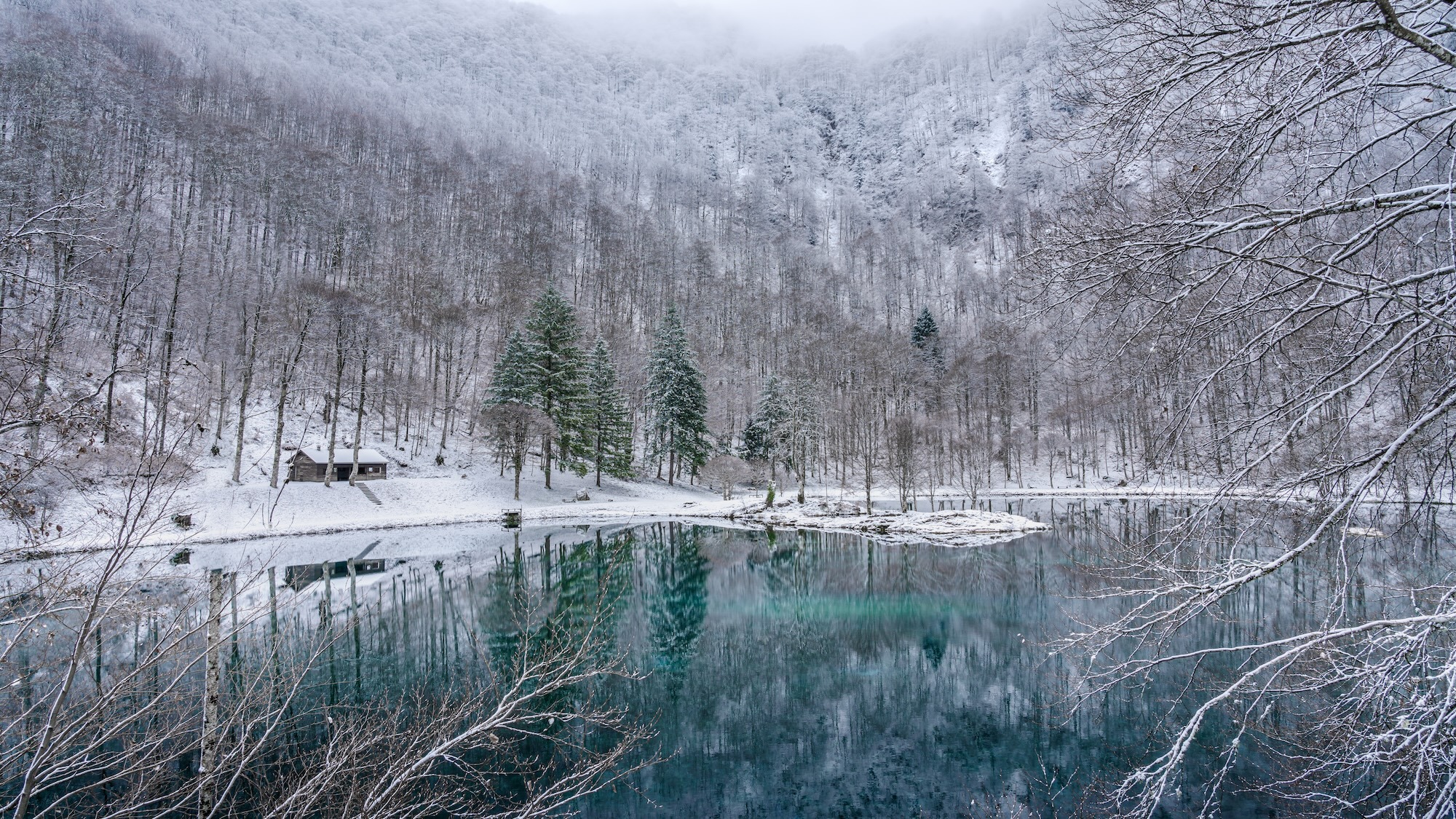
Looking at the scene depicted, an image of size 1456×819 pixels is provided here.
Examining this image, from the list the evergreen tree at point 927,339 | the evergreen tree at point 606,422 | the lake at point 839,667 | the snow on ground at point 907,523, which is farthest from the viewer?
the evergreen tree at point 927,339

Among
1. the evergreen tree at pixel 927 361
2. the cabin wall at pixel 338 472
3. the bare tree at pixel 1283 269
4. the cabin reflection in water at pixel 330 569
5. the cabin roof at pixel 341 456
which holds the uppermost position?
the evergreen tree at pixel 927 361

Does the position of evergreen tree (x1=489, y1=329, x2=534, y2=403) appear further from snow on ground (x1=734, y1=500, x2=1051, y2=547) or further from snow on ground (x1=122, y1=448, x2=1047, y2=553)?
snow on ground (x1=734, y1=500, x2=1051, y2=547)

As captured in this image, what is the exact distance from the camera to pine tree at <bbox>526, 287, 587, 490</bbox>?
36.8 meters

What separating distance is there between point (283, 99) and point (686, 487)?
73888 millimetres

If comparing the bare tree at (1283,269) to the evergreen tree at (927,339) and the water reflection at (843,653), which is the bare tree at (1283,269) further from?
the evergreen tree at (927,339)

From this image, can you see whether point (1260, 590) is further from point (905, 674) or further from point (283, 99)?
point (283, 99)

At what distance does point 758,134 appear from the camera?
126312 millimetres

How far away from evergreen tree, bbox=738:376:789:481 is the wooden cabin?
80.2 ft

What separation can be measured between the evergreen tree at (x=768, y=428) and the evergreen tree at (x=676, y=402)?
420 cm

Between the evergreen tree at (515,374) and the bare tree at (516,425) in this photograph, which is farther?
the evergreen tree at (515,374)

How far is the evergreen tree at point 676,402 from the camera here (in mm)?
42969

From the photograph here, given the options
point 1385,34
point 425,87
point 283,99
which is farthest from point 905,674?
point 425,87

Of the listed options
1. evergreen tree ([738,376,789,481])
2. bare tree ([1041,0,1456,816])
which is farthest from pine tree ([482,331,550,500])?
bare tree ([1041,0,1456,816])

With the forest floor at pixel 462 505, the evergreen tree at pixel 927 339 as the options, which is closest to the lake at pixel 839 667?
the forest floor at pixel 462 505
